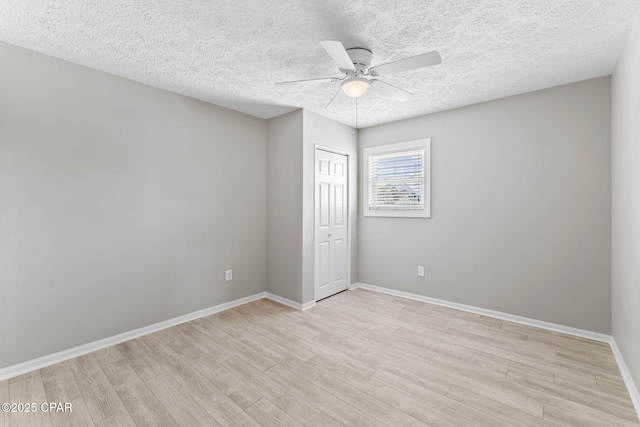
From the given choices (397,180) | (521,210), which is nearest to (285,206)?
(397,180)

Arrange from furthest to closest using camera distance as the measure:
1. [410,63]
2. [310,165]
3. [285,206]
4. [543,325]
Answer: [285,206] < [310,165] < [543,325] < [410,63]

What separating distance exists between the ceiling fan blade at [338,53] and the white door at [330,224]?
1.81 meters

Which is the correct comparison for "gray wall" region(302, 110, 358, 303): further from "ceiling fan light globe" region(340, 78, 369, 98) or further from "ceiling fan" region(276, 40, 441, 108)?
"ceiling fan light globe" region(340, 78, 369, 98)

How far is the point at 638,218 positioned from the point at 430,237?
82.8 inches

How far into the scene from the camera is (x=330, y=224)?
4.12 m

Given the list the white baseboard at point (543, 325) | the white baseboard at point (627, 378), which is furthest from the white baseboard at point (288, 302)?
the white baseboard at point (627, 378)

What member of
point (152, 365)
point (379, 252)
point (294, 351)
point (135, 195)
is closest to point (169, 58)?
point (135, 195)

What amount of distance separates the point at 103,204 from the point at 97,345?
4.27ft

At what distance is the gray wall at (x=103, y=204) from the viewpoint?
2.25 m

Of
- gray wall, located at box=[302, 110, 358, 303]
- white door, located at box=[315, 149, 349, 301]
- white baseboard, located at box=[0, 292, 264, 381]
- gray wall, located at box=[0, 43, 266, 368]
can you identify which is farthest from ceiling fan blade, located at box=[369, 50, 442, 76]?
white baseboard, located at box=[0, 292, 264, 381]

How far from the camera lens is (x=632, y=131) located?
6.51ft

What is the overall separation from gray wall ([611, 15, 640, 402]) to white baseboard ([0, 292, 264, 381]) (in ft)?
12.4

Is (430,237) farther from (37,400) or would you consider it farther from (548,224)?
(37,400)

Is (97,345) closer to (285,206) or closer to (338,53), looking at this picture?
(285,206)
